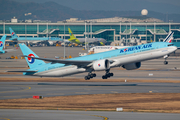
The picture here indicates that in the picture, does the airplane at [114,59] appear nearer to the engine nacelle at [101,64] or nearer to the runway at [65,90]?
the engine nacelle at [101,64]

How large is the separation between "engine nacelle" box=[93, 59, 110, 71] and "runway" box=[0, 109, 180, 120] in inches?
751

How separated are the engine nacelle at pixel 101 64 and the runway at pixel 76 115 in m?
19.1

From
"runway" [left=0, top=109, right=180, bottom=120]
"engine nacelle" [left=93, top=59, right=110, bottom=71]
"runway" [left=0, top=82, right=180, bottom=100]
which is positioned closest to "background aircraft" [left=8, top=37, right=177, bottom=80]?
"engine nacelle" [left=93, top=59, right=110, bottom=71]

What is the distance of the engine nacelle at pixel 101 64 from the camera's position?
5047cm

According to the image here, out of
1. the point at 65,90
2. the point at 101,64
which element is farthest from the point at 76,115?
the point at 101,64

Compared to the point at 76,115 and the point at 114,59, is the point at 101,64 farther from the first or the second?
the point at 76,115

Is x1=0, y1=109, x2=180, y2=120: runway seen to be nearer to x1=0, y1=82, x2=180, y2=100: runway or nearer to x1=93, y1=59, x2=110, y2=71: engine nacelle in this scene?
x1=0, y1=82, x2=180, y2=100: runway

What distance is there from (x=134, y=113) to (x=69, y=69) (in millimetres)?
25963

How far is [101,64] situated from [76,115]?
70.9 feet

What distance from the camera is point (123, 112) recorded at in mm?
32094

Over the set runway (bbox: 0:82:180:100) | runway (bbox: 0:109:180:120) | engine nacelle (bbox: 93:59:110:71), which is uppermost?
engine nacelle (bbox: 93:59:110:71)

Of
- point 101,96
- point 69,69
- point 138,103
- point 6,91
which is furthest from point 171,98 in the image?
point 6,91

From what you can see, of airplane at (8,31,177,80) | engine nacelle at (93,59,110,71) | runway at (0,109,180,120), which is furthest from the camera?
airplane at (8,31,177,80)

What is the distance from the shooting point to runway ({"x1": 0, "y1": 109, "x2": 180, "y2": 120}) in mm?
28062
